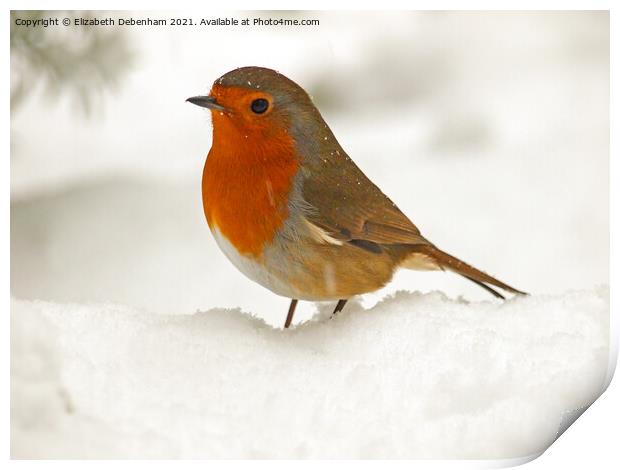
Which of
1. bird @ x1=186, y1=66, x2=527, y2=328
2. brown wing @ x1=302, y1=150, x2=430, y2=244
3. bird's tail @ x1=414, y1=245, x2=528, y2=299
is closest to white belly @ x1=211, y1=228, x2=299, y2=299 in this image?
bird @ x1=186, y1=66, x2=527, y2=328

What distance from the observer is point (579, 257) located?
5.50 feet

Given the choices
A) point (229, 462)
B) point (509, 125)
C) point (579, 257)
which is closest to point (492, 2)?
point (509, 125)

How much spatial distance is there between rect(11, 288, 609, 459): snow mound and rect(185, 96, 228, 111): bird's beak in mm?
342

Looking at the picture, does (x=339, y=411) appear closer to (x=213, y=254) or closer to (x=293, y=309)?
(x=293, y=309)

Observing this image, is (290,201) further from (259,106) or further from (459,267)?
(459,267)

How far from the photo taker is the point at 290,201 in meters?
1.56

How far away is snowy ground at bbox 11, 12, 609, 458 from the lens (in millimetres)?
1590

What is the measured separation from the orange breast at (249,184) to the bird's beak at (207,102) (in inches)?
0.7

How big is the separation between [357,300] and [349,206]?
17cm

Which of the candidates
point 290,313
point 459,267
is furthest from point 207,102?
point 459,267

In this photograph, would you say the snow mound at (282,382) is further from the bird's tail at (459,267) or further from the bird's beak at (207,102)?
the bird's beak at (207,102)

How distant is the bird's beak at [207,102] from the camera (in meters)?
1.55

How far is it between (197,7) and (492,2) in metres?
0.50

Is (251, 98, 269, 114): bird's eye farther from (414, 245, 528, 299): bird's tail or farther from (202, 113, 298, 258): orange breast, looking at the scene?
(414, 245, 528, 299): bird's tail
